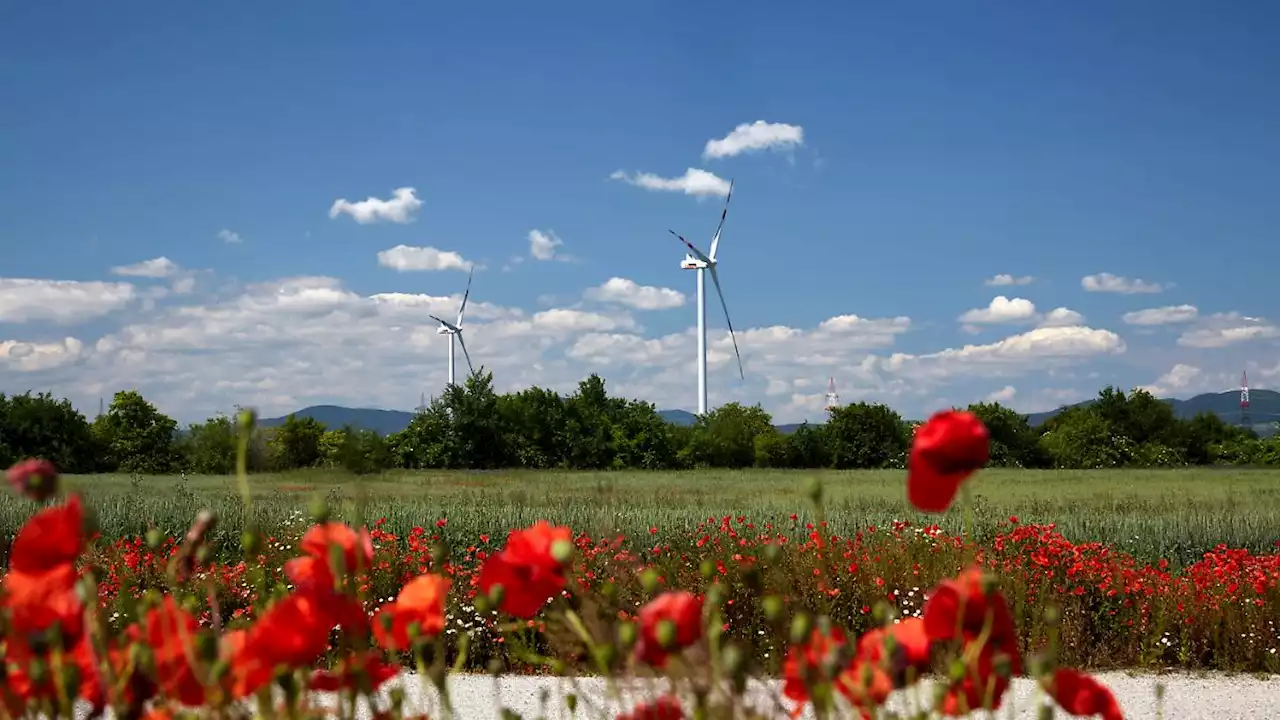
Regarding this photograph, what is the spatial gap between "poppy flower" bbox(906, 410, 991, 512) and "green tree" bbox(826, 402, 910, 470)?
169 ft

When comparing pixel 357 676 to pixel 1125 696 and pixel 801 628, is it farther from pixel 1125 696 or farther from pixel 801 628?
pixel 1125 696

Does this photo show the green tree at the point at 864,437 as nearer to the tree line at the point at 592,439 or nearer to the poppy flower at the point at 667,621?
the tree line at the point at 592,439

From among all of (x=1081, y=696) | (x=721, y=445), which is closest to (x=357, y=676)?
(x=1081, y=696)

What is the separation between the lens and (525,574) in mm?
1479

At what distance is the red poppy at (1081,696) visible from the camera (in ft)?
4.40

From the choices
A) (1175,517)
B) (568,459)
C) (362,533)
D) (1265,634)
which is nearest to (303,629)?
(362,533)

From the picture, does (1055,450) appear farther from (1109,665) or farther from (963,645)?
(963,645)

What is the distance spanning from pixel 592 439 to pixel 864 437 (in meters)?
13.0

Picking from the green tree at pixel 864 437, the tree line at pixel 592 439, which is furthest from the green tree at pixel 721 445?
the green tree at pixel 864 437

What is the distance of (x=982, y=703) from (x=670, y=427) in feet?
169

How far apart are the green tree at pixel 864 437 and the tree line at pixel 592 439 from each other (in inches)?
1.8

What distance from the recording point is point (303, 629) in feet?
4.32

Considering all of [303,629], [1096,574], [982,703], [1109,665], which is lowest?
[1109,665]

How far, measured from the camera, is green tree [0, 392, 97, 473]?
43.0 m
